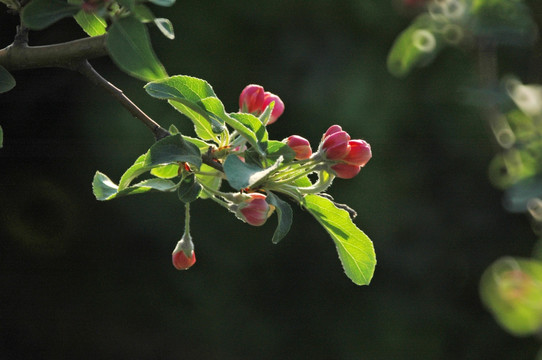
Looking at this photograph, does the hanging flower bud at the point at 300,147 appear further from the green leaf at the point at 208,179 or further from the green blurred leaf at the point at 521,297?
the green blurred leaf at the point at 521,297

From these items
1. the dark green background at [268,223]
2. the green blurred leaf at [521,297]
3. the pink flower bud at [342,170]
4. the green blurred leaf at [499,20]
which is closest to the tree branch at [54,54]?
the pink flower bud at [342,170]

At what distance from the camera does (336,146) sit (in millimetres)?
713

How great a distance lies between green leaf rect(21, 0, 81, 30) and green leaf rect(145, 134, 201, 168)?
0.39ft

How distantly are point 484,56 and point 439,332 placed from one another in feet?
6.16

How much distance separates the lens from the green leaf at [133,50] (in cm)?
56

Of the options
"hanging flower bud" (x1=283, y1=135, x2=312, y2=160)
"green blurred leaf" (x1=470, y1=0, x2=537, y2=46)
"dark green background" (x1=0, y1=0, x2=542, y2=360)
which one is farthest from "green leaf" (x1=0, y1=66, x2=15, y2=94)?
"dark green background" (x1=0, y1=0, x2=542, y2=360)

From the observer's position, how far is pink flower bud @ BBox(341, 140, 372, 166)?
2.37ft

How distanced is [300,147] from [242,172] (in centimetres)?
12

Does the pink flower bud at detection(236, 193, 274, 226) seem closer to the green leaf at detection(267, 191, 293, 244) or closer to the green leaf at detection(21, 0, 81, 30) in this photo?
the green leaf at detection(267, 191, 293, 244)

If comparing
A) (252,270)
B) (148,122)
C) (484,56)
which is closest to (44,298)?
(252,270)

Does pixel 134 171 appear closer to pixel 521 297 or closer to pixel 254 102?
pixel 254 102

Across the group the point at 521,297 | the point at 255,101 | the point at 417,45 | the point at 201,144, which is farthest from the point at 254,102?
the point at 417,45

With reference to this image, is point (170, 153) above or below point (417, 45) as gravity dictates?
above

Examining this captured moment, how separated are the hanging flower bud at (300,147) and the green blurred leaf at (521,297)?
14.8 inches
